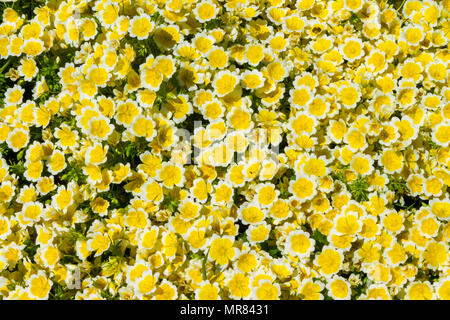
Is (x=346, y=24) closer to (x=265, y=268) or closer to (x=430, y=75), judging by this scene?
(x=430, y=75)

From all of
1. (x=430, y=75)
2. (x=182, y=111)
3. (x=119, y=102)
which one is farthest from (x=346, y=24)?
(x=119, y=102)

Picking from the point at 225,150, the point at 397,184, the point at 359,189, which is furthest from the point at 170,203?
the point at 397,184

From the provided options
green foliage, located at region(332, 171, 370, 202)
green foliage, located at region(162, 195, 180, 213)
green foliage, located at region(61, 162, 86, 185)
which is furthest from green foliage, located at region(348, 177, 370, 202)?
green foliage, located at region(61, 162, 86, 185)

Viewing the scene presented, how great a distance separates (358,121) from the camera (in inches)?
118

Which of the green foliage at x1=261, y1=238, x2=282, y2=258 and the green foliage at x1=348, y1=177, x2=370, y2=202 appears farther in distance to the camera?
the green foliage at x1=348, y1=177, x2=370, y2=202

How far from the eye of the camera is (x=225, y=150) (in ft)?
9.37

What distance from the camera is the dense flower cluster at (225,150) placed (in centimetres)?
260

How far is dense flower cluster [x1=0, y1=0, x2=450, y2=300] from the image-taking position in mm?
2604

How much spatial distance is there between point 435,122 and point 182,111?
1.74 metres

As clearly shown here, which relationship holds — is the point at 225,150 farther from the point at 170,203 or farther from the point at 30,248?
the point at 30,248
